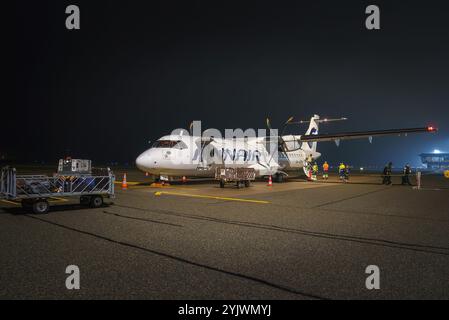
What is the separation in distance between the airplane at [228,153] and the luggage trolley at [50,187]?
6.24 meters

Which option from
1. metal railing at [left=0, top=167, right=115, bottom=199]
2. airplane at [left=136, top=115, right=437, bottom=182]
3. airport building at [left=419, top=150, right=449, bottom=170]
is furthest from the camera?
airport building at [left=419, top=150, right=449, bottom=170]

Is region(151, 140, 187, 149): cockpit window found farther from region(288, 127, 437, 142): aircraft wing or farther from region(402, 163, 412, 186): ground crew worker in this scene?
region(402, 163, 412, 186): ground crew worker

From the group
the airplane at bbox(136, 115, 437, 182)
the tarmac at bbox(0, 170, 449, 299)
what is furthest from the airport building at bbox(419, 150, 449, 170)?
the tarmac at bbox(0, 170, 449, 299)

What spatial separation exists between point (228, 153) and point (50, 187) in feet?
43.4

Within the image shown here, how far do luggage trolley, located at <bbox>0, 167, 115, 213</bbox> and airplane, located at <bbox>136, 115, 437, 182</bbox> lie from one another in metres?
6.24

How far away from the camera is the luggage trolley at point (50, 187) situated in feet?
31.1

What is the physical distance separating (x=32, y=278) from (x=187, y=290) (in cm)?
215

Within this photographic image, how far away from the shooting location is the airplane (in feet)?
59.8

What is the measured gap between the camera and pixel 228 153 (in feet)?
71.9

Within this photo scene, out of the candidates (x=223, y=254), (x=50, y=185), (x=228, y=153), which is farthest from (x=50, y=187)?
(x=228, y=153)

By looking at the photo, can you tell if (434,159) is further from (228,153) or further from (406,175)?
(228,153)

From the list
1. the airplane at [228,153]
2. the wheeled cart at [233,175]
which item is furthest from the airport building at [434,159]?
the wheeled cart at [233,175]
